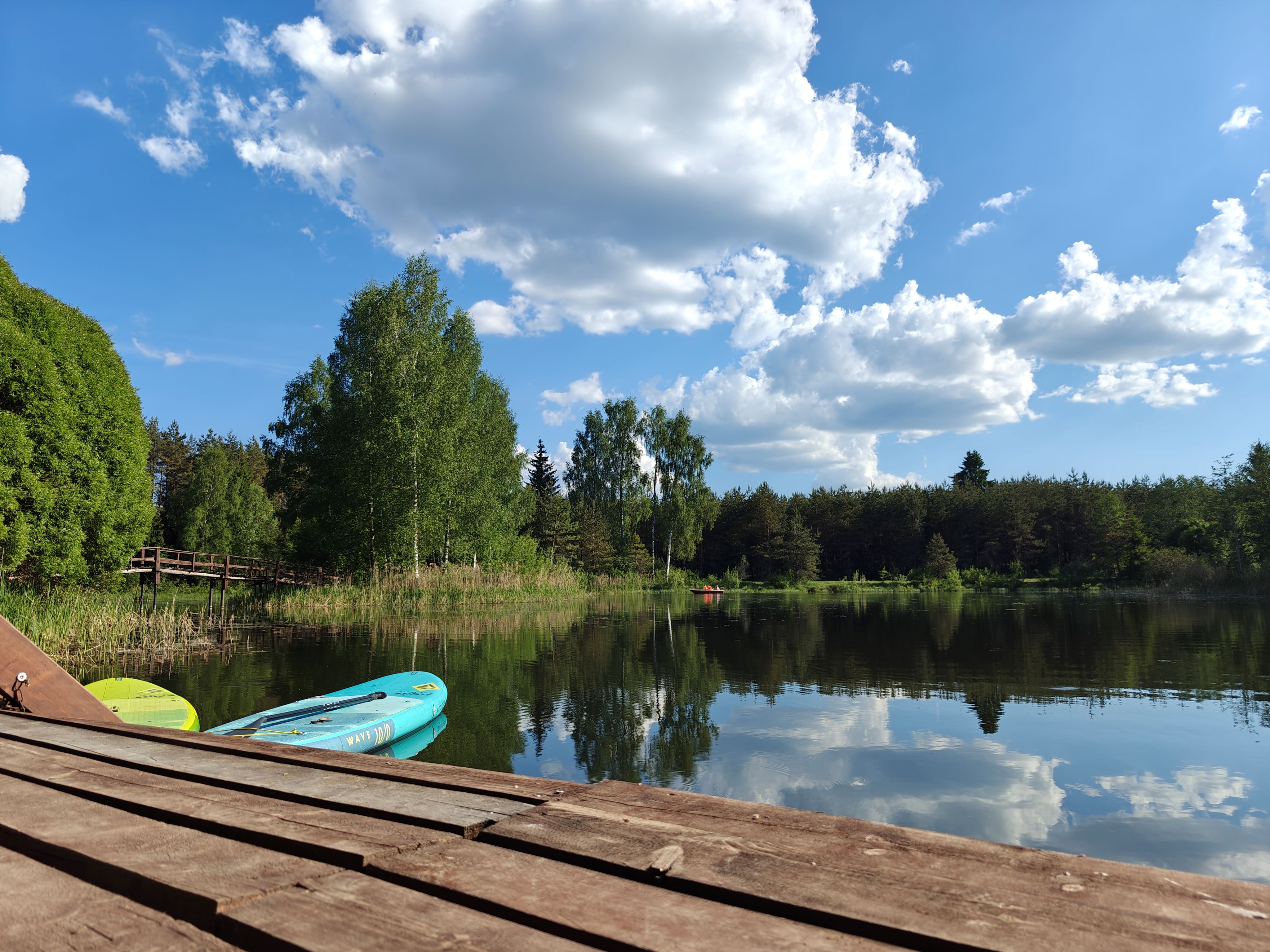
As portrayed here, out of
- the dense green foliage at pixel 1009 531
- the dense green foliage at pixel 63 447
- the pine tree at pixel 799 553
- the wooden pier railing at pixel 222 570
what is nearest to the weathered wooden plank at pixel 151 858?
the dense green foliage at pixel 63 447

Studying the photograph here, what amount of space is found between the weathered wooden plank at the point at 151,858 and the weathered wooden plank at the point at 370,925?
0.07 metres

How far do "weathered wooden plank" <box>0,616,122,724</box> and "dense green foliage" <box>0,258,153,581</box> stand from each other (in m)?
10.6

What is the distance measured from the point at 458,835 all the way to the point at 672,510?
140ft

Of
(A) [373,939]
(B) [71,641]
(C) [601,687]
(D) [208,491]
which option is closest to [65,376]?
(B) [71,641]

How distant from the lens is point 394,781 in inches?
83.0

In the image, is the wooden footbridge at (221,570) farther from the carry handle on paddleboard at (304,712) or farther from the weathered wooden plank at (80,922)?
the weathered wooden plank at (80,922)

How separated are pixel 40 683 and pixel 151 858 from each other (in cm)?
335

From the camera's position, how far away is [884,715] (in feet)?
26.2

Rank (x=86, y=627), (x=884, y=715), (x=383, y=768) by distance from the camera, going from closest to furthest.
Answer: (x=383, y=768) < (x=884, y=715) < (x=86, y=627)

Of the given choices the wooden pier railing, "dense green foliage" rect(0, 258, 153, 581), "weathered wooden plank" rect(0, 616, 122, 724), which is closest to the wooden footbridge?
the wooden pier railing

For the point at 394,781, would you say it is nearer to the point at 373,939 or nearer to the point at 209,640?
the point at 373,939

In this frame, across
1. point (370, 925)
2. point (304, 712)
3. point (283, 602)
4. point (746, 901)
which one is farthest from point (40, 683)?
point (283, 602)

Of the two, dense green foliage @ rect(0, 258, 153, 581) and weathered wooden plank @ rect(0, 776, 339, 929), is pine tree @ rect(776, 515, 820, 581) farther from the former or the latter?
weathered wooden plank @ rect(0, 776, 339, 929)

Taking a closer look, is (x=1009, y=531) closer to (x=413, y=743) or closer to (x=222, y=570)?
(x=222, y=570)
